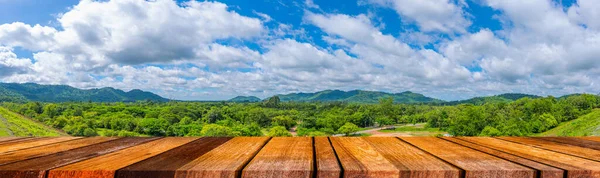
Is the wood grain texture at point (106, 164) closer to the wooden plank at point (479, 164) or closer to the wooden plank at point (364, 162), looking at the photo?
the wooden plank at point (364, 162)

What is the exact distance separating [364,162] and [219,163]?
306 millimetres

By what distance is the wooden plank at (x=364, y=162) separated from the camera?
2.29 feet

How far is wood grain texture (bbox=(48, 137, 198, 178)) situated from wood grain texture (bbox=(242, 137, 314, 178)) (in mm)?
259

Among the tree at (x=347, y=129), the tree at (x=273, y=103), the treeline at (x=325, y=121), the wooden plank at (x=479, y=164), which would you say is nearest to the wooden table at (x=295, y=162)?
the wooden plank at (x=479, y=164)

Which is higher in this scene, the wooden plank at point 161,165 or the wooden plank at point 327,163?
the wooden plank at point 327,163

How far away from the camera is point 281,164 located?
78 cm

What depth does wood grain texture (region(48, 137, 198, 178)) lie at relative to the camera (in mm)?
700

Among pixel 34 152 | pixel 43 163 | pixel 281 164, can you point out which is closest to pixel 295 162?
pixel 281 164

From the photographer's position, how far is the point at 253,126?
5384 centimetres

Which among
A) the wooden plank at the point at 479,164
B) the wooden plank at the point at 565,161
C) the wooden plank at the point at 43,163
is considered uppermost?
the wooden plank at the point at 565,161

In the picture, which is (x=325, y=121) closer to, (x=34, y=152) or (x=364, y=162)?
(x=34, y=152)

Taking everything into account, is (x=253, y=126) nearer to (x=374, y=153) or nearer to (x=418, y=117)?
(x=418, y=117)

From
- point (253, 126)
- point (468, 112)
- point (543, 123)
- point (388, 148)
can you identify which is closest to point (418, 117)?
point (468, 112)

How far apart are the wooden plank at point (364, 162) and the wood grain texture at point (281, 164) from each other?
0.07 m
